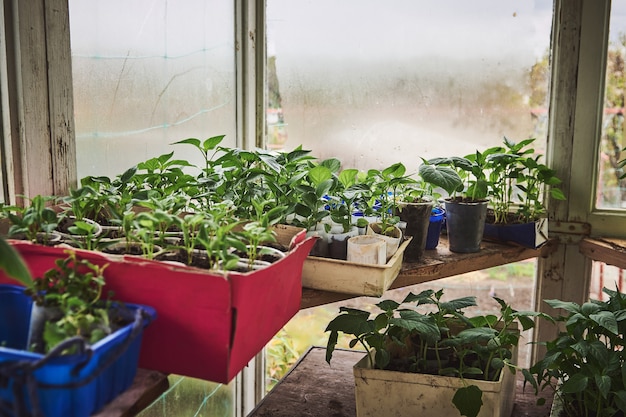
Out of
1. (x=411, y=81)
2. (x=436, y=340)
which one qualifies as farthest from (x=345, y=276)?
(x=411, y=81)

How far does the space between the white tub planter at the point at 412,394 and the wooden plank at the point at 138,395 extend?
0.77 metres

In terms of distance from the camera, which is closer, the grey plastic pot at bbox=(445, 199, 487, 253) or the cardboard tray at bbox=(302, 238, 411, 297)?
the cardboard tray at bbox=(302, 238, 411, 297)

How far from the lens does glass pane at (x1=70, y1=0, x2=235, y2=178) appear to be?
5.23 feet

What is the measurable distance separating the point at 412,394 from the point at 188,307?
847 mm

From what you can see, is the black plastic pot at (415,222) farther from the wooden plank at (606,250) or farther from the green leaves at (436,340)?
the wooden plank at (606,250)

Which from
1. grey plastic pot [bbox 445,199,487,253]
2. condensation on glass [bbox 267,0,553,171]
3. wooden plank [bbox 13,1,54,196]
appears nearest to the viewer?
wooden plank [bbox 13,1,54,196]

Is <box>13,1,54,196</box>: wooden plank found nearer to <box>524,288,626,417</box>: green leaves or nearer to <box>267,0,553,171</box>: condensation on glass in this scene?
<box>267,0,553,171</box>: condensation on glass

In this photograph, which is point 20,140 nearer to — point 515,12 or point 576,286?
point 515,12

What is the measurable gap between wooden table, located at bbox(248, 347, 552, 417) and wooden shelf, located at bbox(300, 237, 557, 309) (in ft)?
1.52

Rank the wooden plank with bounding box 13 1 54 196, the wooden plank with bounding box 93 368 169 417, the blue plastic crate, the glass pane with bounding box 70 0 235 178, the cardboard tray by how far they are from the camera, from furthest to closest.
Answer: the glass pane with bounding box 70 0 235 178, the cardboard tray, the wooden plank with bounding box 13 1 54 196, the wooden plank with bounding box 93 368 169 417, the blue plastic crate

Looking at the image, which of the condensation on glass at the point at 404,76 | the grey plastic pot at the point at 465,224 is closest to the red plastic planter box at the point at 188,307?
the grey plastic pot at the point at 465,224

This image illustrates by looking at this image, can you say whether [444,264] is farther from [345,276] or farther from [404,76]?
[404,76]

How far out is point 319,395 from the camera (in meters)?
2.05

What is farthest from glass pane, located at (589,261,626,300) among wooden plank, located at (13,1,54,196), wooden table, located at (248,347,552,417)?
wooden plank, located at (13,1,54,196)
